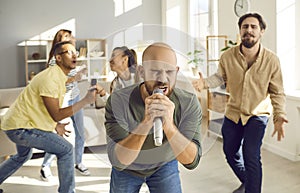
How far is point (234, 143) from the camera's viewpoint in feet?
8.87

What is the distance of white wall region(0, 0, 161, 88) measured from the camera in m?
6.07

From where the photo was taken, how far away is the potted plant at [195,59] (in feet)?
3.50

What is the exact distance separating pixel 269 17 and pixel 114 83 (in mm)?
3322

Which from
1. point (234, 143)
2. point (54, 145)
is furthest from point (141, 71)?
point (234, 143)

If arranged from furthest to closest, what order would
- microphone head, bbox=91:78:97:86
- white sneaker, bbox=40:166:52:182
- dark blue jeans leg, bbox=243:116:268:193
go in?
white sneaker, bbox=40:166:52:182, dark blue jeans leg, bbox=243:116:268:193, microphone head, bbox=91:78:97:86

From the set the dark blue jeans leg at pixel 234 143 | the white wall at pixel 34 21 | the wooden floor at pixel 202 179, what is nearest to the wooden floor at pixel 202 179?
the wooden floor at pixel 202 179

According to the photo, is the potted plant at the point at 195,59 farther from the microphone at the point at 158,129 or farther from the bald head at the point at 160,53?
the microphone at the point at 158,129

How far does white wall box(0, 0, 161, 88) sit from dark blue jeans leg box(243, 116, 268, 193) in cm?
392

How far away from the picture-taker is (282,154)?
3.86 metres

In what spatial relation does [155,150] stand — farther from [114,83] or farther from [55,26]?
[55,26]

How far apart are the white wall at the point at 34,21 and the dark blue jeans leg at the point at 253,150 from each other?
12.8 feet

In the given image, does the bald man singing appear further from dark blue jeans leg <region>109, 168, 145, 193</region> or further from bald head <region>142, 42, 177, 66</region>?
dark blue jeans leg <region>109, 168, 145, 193</region>

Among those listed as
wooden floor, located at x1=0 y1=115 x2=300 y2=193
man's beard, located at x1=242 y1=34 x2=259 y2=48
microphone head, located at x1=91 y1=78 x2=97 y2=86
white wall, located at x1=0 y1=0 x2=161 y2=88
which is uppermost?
white wall, located at x1=0 y1=0 x2=161 y2=88

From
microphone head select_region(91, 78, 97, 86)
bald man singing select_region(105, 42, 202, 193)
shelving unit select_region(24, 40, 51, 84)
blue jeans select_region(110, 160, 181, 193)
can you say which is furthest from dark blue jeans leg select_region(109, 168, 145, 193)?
shelving unit select_region(24, 40, 51, 84)
